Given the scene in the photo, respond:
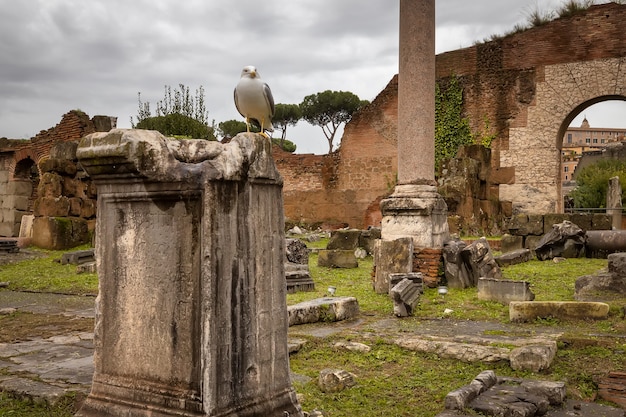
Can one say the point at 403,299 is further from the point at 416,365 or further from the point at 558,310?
the point at 416,365

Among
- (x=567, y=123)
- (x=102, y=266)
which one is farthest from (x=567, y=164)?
(x=102, y=266)

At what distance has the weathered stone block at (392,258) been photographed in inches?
317

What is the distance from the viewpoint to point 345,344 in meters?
4.80

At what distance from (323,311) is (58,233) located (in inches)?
359

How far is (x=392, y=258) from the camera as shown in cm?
818

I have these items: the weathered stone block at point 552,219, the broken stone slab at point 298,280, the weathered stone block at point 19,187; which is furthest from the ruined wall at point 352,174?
the broken stone slab at point 298,280

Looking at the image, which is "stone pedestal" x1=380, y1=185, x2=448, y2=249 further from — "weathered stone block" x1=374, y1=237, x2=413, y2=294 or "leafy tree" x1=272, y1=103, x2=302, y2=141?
"leafy tree" x1=272, y1=103, x2=302, y2=141

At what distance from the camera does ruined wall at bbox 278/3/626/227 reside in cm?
1712

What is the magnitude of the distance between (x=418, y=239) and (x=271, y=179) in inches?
230

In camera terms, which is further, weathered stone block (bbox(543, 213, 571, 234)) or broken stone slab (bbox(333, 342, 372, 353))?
weathered stone block (bbox(543, 213, 571, 234))

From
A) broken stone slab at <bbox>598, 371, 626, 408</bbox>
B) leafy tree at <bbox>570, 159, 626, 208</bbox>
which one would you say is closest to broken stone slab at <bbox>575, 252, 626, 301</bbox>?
broken stone slab at <bbox>598, 371, 626, 408</bbox>

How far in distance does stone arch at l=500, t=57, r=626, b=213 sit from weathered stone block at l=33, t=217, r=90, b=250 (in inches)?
488

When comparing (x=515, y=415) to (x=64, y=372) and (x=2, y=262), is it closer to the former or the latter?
(x=64, y=372)

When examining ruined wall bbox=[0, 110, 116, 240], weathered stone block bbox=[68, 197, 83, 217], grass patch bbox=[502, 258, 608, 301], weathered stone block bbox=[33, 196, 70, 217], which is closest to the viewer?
grass patch bbox=[502, 258, 608, 301]
